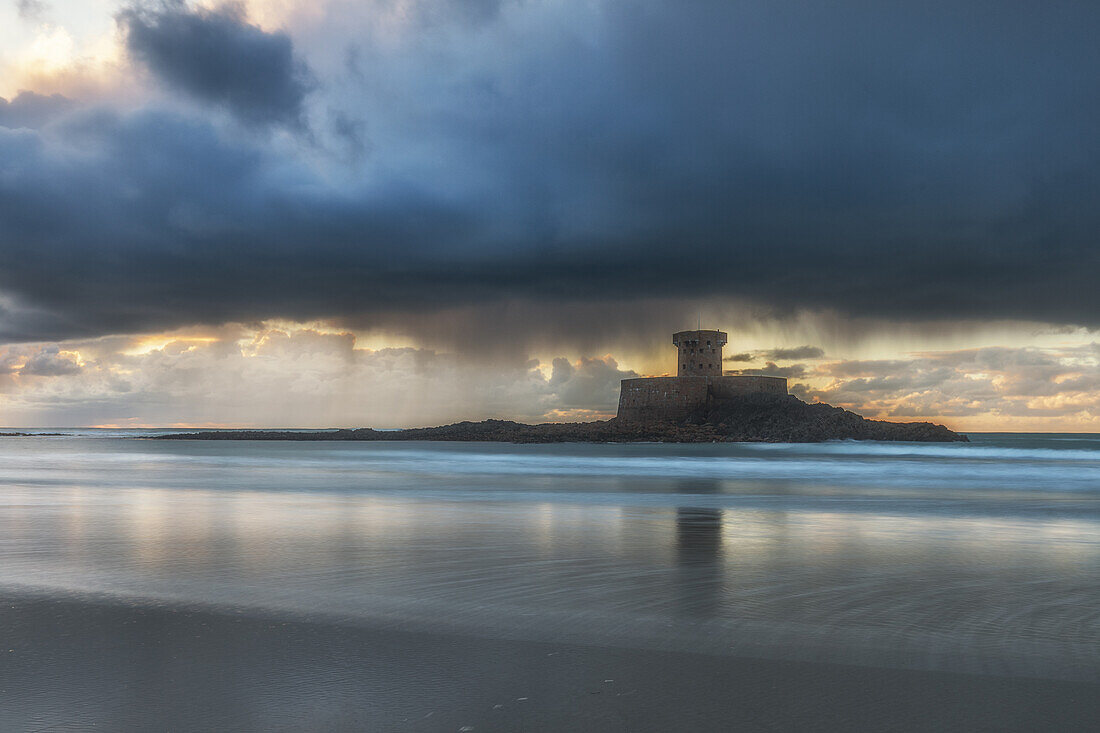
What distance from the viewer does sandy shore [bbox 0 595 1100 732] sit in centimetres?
293

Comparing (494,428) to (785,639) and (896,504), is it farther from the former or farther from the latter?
(785,639)

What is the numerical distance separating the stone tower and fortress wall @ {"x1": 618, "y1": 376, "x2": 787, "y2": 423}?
1.03 meters

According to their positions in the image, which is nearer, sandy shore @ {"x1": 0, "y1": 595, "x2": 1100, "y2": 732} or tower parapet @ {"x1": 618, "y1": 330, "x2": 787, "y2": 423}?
sandy shore @ {"x1": 0, "y1": 595, "x2": 1100, "y2": 732}

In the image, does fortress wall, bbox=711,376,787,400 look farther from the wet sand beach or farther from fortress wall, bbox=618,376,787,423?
the wet sand beach

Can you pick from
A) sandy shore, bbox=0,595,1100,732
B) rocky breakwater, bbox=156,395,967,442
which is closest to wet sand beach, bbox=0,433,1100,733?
sandy shore, bbox=0,595,1100,732

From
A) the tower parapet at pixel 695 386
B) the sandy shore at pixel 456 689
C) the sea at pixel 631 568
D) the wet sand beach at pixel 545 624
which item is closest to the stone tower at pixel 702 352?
the tower parapet at pixel 695 386

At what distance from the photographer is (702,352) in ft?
247

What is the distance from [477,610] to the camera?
16.0 feet

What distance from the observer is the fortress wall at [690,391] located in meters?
74.0

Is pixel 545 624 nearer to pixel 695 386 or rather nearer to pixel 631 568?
pixel 631 568

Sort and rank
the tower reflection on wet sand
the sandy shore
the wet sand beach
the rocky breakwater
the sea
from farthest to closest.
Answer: the rocky breakwater < the tower reflection on wet sand < the sea < the wet sand beach < the sandy shore

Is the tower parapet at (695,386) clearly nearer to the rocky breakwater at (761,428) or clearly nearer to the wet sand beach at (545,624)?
the rocky breakwater at (761,428)

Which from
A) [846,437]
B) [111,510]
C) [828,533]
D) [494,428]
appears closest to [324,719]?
[828,533]

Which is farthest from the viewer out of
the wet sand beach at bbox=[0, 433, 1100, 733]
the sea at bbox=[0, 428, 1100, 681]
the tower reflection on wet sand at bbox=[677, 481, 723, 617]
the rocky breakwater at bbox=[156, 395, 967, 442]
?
the rocky breakwater at bbox=[156, 395, 967, 442]
